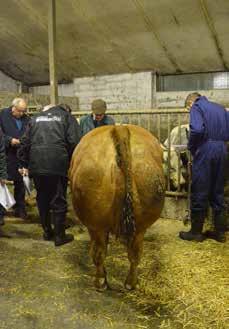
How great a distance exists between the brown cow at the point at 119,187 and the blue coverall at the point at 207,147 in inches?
39.9

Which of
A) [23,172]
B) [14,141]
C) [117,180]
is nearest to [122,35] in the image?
[14,141]

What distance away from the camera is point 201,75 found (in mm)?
7164

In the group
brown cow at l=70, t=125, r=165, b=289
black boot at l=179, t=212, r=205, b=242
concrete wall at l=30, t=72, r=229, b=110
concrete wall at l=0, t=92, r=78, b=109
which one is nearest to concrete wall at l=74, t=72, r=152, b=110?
concrete wall at l=30, t=72, r=229, b=110

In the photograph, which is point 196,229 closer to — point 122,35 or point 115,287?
point 115,287

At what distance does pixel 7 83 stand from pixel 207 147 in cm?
750

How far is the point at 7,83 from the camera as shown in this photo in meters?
9.19

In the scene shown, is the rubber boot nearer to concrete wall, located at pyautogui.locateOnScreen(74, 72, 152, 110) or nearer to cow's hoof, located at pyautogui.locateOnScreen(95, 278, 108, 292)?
cow's hoof, located at pyautogui.locateOnScreen(95, 278, 108, 292)

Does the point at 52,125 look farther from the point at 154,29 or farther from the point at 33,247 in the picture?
the point at 154,29

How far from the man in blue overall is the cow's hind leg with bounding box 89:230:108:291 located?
133 cm

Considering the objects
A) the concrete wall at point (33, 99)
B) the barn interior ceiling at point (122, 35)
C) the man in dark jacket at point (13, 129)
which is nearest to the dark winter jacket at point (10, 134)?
the man in dark jacket at point (13, 129)

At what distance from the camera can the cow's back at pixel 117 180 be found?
2078mm

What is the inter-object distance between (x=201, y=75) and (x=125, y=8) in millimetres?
2365

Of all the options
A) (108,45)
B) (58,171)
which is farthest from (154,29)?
(58,171)

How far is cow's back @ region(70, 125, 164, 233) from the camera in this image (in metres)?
2.08
